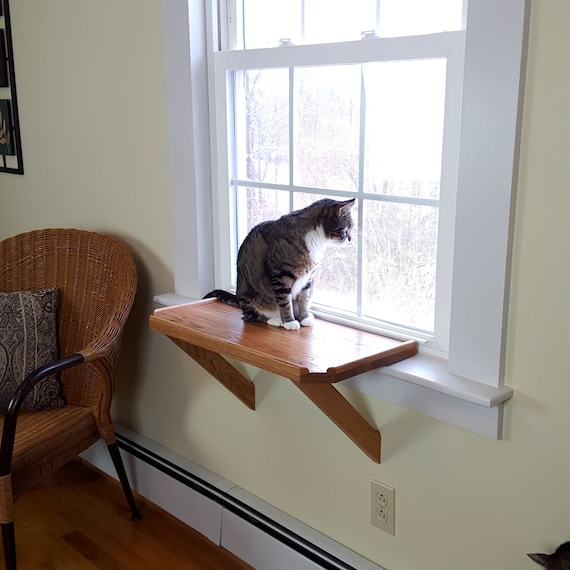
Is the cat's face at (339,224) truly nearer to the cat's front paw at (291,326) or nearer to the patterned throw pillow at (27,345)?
the cat's front paw at (291,326)

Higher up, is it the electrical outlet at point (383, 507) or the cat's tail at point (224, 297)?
the cat's tail at point (224, 297)

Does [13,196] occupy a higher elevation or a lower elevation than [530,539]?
higher

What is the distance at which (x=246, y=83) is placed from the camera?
1937 millimetres

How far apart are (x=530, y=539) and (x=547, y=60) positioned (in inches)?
36.1

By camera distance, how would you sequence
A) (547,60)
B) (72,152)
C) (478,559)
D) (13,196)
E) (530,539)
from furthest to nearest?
1. (13,196)
2. (72,152)
3. (478,559)
4. (530,539)
5. (547,60)

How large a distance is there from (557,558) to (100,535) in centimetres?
139

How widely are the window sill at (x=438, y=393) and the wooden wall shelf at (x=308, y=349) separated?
50 millimetres

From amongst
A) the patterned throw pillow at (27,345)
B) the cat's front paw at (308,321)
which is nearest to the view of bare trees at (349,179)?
the cat's front paw at (308,321)

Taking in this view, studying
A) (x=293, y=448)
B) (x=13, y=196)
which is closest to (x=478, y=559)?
(x=293, y=448)

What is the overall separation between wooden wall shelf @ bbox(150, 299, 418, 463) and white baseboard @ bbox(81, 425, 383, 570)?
1.13ft

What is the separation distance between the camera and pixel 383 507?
1.73 metres

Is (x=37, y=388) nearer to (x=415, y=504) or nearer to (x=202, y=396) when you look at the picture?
(x=202, y=396)

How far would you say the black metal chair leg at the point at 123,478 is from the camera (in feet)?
7.27

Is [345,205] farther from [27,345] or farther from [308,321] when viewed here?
[27,345]
